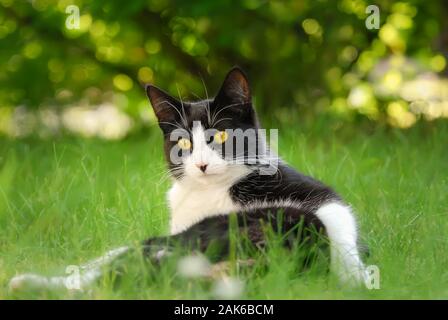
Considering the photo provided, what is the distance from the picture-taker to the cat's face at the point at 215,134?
321 cm

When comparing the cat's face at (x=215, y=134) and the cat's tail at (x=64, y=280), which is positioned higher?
the cat's face at (x=215, y=134)

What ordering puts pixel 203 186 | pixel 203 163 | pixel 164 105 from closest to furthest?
pixel 203 163
pixel 203 186
pixel 164 105

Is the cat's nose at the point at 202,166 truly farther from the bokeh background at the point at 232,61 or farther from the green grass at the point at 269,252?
the bokeh background at the point at 232,61

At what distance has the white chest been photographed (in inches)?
126

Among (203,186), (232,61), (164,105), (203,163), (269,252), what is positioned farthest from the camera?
(232,61)

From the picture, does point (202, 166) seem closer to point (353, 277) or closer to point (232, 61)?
point (353, 277)

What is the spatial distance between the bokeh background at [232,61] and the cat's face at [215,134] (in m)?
2.46

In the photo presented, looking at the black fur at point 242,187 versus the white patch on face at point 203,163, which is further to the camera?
the white patch on face at point 203,163

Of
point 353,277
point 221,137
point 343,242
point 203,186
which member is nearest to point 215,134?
point 221,137

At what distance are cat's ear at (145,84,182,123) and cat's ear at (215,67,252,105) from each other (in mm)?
216

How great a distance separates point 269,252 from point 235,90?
3.12 feet

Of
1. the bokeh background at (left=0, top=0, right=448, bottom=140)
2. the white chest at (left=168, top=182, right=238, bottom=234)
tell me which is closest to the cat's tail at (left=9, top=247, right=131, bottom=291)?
the white chest at (left=168, top=182, right=238, bottom=234)

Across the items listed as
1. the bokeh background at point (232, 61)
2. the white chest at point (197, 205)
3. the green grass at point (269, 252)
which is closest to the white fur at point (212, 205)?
the white chest at point (197, 205)

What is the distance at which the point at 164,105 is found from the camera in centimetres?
343
